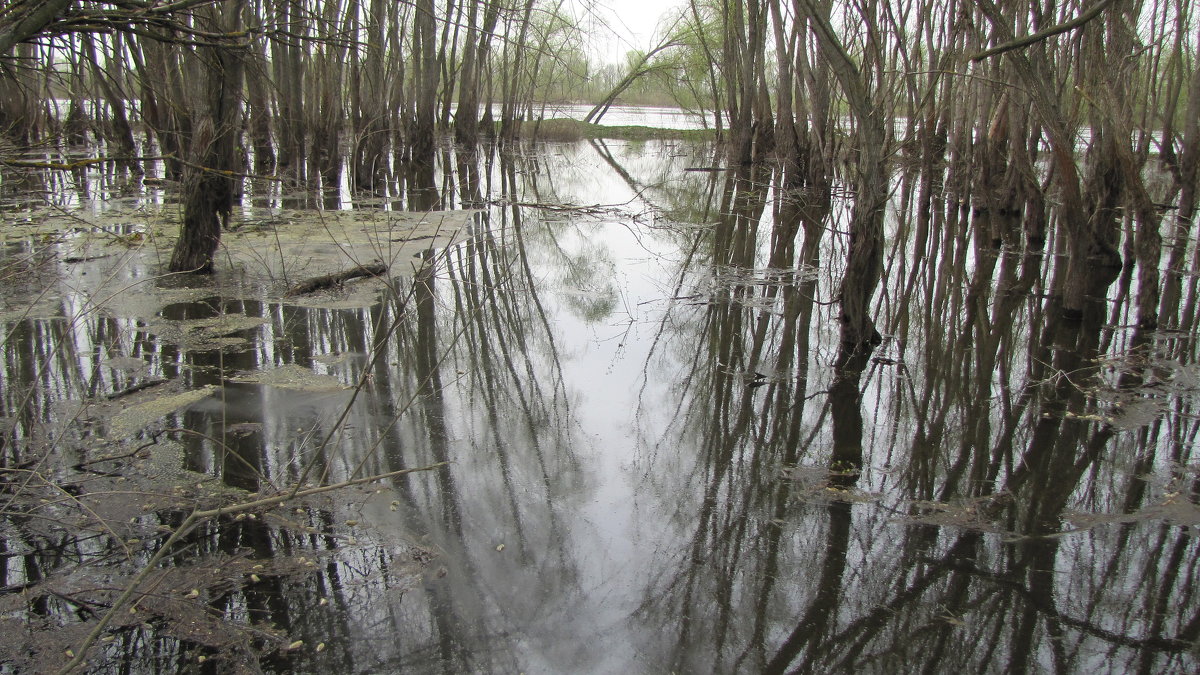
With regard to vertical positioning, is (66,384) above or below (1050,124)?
below

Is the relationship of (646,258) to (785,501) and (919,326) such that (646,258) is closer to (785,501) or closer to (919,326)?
(919,326)

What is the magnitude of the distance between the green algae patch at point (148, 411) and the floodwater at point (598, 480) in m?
0.02

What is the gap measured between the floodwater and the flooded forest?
21mm

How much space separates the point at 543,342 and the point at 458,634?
12.3 ft

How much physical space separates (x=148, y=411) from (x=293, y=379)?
2.96 ft

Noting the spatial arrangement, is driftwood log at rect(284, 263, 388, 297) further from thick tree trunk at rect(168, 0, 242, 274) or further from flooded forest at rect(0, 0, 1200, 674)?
thick tree trunk at rect(168, 0, 242, 274)

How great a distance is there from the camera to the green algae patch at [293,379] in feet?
17.8

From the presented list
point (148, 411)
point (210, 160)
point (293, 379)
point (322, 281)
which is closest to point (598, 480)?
point (293, 379)

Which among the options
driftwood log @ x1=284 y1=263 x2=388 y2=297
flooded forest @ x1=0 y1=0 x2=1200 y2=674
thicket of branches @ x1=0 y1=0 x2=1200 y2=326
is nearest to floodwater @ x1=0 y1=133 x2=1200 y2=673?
flooded forest @ x1=0 y1=0 x2=1200 y2=674

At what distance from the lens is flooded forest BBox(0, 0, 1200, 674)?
10.1 feet

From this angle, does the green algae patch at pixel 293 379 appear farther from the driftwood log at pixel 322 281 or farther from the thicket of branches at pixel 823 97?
the driftwood log at pixel 322 281

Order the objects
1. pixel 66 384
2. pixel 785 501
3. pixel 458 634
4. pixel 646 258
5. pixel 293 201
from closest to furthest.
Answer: pixel 458 634, pixel 785 501, pixel 66 384, pixel 646 258, pixel 293 201

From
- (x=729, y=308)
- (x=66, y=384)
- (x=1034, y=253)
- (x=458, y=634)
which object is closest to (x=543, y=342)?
(x=729, y=308)

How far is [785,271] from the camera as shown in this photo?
30.5 ft
